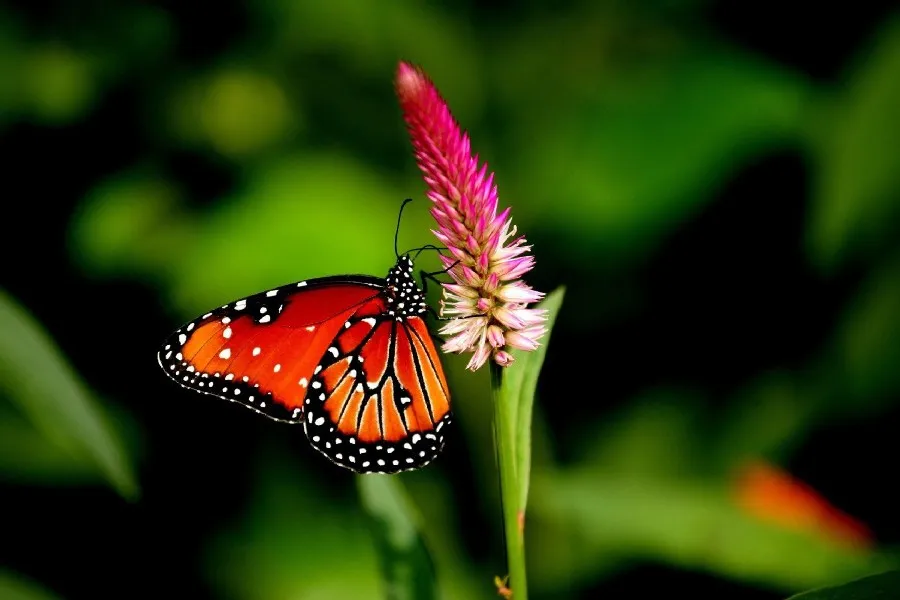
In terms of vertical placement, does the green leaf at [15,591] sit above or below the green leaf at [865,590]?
below

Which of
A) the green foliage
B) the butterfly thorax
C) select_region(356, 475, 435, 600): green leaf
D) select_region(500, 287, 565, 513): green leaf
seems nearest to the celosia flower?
select_region(500, 287, 565, 513): green leaf

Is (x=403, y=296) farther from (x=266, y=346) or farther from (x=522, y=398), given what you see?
(x=522, y=398)

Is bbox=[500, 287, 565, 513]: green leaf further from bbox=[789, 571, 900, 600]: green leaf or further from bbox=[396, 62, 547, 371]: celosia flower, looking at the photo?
bbox=[789, 571, 900, 600]: green leaf

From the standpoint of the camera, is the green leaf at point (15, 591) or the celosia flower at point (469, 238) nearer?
the celosia flower at point (469, 238)

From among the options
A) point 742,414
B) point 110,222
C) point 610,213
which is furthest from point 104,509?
point 742,414

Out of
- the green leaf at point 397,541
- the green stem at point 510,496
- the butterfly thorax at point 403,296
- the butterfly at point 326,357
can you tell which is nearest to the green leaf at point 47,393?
the green leaf at point 397,541

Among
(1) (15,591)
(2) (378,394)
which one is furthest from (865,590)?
(1) (15,591)

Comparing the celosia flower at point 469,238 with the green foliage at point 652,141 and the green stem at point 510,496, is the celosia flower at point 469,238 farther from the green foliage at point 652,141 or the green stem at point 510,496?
the green foliage at point 652,141
